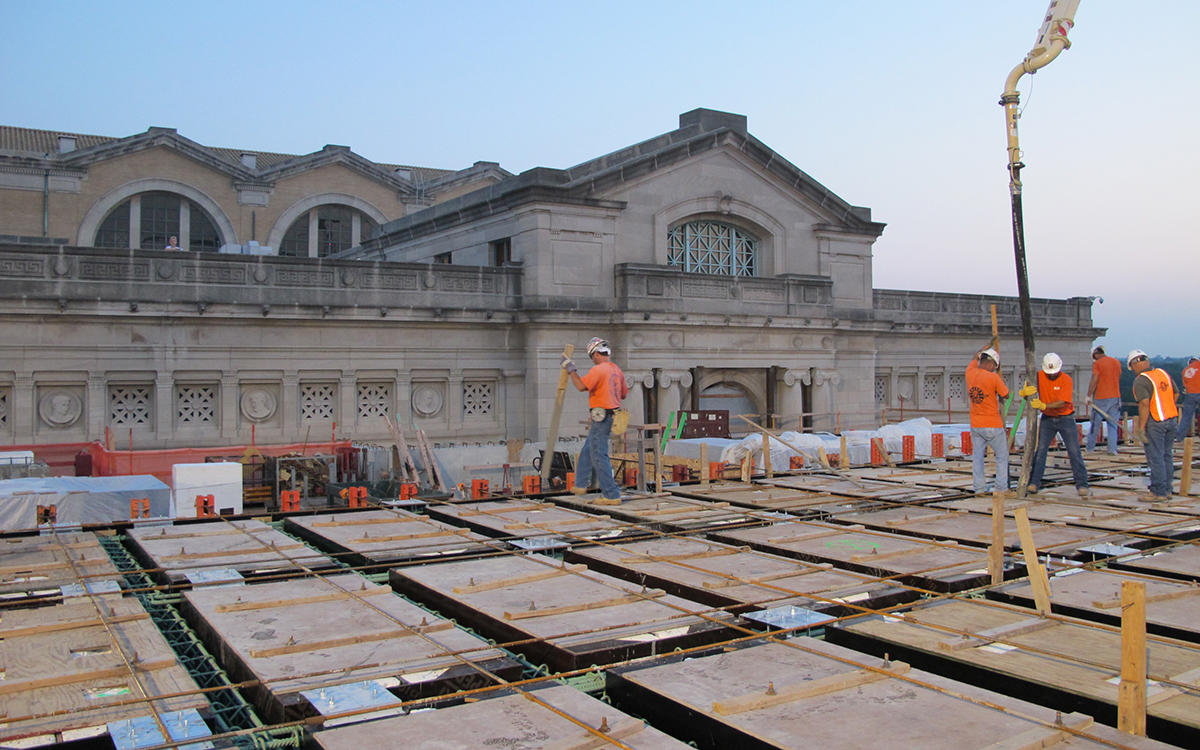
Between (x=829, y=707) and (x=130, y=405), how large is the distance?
19595 mm

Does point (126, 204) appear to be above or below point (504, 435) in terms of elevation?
above

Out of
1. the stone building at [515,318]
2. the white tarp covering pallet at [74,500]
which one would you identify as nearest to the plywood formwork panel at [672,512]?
the white tarp covering pallet at [74,500]

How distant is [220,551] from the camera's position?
9.71 meters

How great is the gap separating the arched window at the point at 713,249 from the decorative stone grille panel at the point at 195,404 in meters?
12.4

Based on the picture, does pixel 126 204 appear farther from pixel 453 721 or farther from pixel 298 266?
pixel 453 721

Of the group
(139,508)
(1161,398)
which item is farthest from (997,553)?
(139,508)

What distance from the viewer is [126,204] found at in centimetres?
4362

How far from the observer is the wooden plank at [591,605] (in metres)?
7.05

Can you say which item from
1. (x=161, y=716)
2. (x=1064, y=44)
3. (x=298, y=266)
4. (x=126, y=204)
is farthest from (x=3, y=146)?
(x=161, y=716)

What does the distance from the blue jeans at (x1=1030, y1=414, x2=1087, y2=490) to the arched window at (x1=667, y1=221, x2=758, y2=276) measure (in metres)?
13.9

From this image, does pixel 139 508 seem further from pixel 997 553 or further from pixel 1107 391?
pixel 1107 391

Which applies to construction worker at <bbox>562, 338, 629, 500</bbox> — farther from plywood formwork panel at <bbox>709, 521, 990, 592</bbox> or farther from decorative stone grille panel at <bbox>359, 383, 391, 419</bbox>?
decorative stone grille panel at <bbox>359, 383, 391, 419</bbox>

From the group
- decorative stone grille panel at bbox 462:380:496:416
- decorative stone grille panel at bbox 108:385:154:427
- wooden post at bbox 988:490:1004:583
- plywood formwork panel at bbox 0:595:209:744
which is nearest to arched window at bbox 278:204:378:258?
decorative stone grille panel at bbox 462:380:496:416

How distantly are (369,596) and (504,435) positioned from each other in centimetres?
1766
